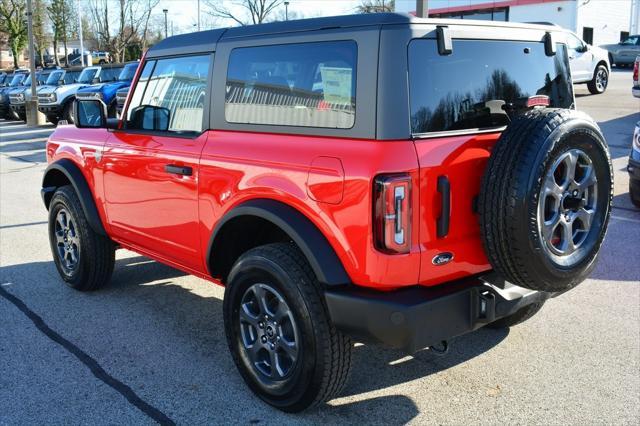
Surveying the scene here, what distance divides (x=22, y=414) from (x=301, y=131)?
6.92 feet

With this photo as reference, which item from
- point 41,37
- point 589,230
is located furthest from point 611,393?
point 41,37

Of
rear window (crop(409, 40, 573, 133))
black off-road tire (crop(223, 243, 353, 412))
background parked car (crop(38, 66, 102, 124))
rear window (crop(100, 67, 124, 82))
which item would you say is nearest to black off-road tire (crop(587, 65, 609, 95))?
rear window (crop(100, 67, 124, 82))

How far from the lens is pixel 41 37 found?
58.4m

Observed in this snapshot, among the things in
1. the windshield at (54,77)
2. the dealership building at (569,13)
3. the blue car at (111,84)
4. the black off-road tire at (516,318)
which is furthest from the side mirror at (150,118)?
the dealership building at (569,13)

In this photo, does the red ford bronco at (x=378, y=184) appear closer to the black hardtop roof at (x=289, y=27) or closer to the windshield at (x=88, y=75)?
the black hardtop roof at (x=289, y=27)

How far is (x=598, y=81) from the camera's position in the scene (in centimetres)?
1995

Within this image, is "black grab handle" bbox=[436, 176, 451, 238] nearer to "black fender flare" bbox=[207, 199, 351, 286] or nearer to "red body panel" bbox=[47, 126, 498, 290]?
"red body panel" bbox=[47, 126, 498, 290]

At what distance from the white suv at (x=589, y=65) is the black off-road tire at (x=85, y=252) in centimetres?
1609

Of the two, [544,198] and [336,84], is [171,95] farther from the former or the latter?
[544,198]

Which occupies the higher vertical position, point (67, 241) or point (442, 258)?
point (442, 258)

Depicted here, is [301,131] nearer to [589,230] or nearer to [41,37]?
[589,230]

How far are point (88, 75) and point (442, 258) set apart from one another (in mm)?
20764

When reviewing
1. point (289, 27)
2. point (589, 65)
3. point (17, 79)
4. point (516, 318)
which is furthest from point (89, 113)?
point (17, 79)

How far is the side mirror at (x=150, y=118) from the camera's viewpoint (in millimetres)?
4286
